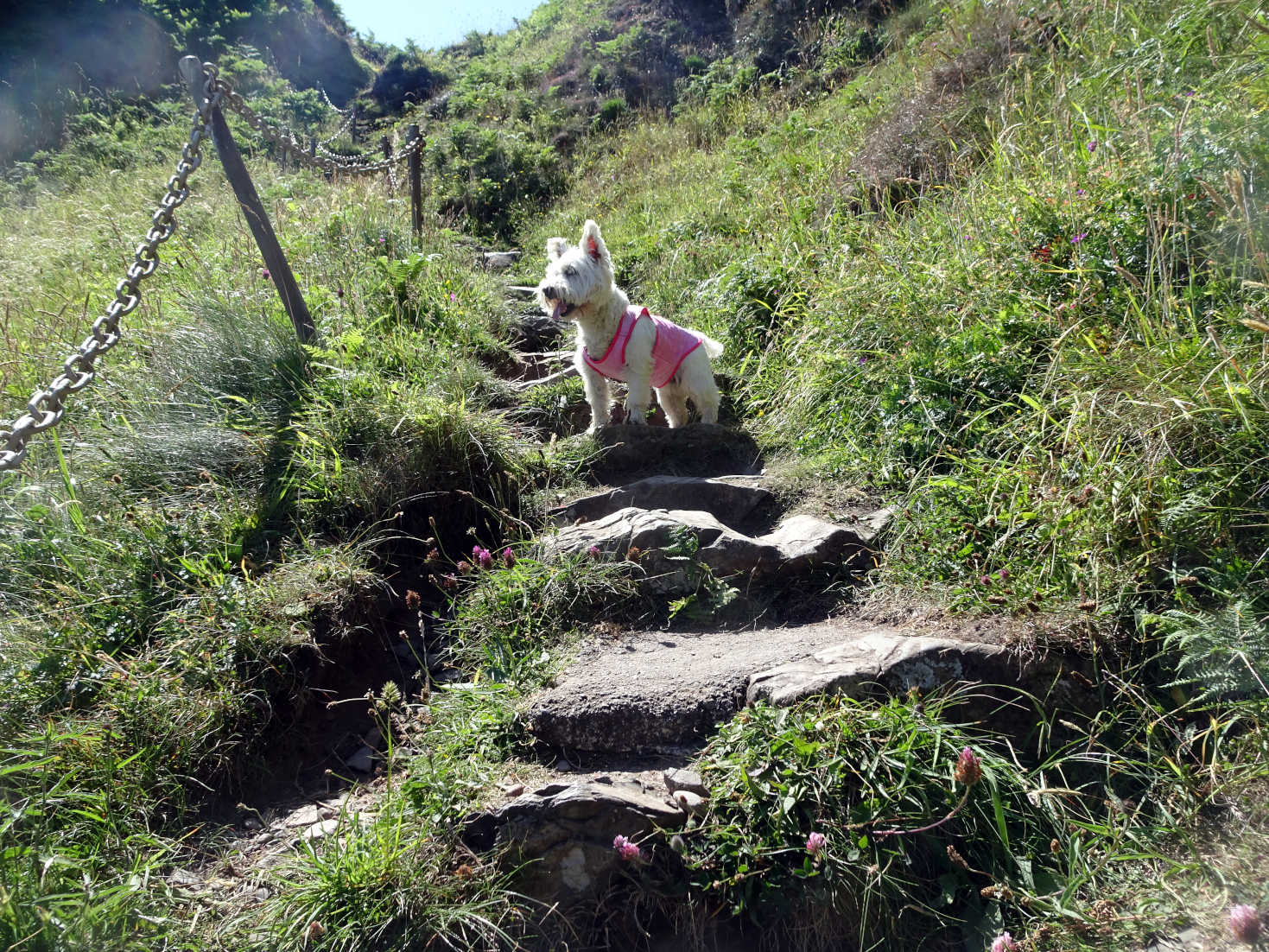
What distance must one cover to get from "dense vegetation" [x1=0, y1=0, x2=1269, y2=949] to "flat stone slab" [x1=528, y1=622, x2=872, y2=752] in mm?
163

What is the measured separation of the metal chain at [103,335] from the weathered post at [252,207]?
7 centimetres

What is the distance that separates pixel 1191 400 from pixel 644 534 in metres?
2.32

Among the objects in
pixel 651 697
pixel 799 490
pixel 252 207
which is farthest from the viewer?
pixel 252 207

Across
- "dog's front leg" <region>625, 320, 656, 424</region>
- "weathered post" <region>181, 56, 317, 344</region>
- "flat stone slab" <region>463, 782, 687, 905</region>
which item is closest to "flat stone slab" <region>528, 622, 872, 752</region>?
"flat stone slab" <region>463, 782, 687, 905</region>

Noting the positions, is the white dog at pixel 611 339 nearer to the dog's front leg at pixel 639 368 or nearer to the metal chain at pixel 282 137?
the dog's front leg at pixel 639 368

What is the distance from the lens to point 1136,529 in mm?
2814

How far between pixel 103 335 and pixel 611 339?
2.83 metres

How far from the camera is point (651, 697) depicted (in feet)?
9.24

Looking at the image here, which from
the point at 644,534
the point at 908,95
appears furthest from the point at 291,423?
the point at 908,95

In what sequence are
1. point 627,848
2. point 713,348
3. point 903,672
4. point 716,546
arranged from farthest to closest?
point 713,348, point 716,546, point 903,672, point 627,848

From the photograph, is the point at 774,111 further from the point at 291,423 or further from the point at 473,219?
the point at 291,423

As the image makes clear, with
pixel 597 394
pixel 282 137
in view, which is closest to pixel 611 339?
pixel 597 394

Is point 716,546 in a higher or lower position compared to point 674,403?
lower

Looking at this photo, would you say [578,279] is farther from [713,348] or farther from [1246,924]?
[1246,924]
